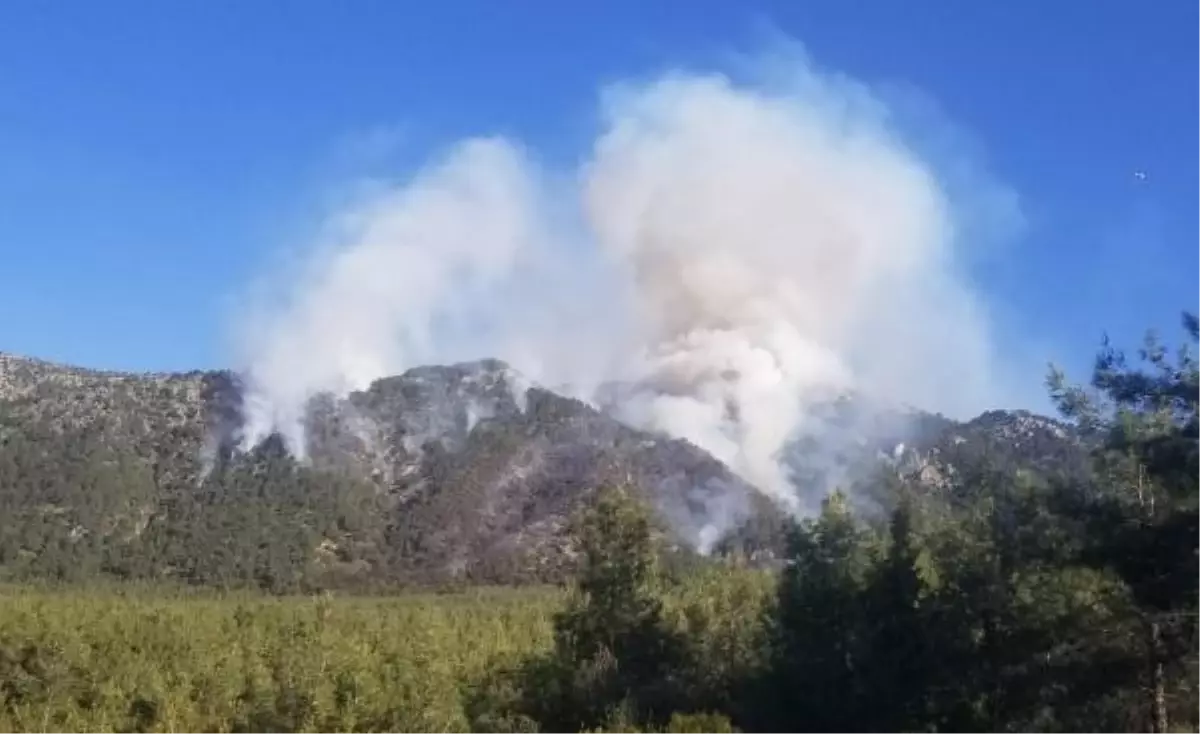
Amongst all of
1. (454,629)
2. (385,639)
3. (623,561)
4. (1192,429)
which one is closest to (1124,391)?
(1192,429)

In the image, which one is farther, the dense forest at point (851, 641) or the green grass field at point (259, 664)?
the green grass field at point (259, 664)

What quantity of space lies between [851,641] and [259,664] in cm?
4153

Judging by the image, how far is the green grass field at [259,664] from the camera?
5216 cm

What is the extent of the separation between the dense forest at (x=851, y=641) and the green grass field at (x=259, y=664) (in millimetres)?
215

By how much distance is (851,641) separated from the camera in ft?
135

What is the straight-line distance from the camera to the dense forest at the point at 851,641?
90.8 feet

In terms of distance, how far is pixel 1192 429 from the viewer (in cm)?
2541

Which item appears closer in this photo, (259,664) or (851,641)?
(851,641)

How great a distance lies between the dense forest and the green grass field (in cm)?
21

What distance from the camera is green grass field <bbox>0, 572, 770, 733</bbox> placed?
52.2 meters

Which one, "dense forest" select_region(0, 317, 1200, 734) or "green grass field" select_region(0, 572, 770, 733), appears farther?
"green grass field" select_region(0, 572, 770, 733)

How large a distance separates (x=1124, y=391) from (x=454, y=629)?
8577 cm

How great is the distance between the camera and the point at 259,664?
2793 inches

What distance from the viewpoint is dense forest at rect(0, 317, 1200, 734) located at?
90.8 feet
